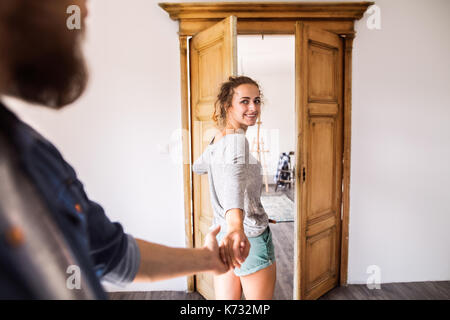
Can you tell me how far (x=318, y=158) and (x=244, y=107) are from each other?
1.26m

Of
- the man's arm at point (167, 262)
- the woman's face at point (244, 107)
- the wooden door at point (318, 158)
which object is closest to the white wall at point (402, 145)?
the wooden door at point (318, 158)

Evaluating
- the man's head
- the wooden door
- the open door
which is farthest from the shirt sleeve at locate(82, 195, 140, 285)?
the wooden door

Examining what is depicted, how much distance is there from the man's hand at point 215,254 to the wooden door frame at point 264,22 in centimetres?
144

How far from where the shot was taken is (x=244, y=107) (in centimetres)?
136

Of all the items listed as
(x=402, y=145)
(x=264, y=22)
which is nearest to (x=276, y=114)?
(x=402, y=145)

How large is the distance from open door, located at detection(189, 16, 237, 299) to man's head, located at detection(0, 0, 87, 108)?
1580 millimetres

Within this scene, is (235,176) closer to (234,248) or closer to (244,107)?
(234,248)

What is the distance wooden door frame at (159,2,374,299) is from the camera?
2.33 m

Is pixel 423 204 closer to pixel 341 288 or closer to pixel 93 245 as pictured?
A: pixel 341 288

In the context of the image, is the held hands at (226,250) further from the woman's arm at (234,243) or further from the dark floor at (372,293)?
the dark floor at (372,293)

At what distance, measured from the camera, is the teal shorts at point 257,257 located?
1264 millimetres

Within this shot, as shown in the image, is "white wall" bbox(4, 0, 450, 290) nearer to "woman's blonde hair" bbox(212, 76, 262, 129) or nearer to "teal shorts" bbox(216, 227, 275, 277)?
"woman's blonde hair" bbox(212, 76, 262, 129)

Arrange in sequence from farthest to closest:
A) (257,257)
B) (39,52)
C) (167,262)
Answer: (257,257) → (167,262) → (39,52)

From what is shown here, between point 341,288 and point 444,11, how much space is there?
8.62 feet
